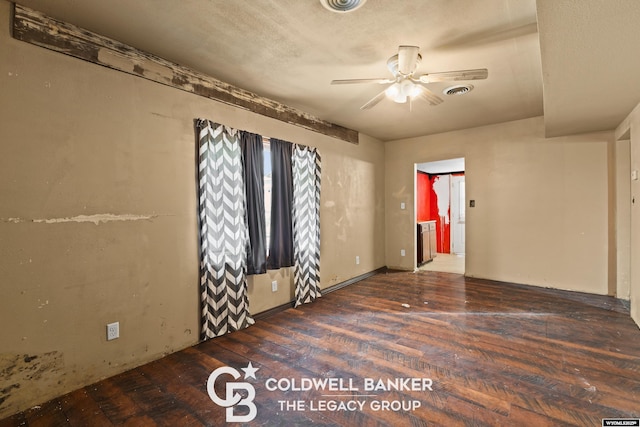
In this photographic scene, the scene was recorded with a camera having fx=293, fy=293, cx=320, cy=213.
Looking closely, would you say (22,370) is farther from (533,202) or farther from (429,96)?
(533,202)

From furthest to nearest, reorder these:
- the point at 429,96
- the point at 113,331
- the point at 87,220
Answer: the point at 429,96 → the point at 113,331 → the point at 87,220

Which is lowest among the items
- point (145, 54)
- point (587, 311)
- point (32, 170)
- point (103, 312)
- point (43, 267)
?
point (587, 311)

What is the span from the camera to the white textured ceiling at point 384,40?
69.6 inches

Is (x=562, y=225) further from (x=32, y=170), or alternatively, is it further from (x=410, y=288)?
(x=32, y=170)

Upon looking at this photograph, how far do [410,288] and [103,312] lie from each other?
375 centimetres

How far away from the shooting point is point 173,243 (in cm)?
259

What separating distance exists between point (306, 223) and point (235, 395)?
7.49ft

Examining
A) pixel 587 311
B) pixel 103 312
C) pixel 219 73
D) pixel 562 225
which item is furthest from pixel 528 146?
pixel 103 312

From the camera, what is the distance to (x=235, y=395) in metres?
1.96

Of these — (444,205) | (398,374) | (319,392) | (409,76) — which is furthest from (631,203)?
(444,205)

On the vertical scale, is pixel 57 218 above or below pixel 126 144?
below

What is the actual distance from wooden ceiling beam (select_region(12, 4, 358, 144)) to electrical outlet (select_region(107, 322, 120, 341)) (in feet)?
6.41

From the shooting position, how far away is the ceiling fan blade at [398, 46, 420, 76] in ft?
6.88

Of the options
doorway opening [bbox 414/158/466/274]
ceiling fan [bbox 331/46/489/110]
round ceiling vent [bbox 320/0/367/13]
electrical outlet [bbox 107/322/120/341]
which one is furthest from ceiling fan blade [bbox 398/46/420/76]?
doorway opening [bbox 414/158/466/274]
